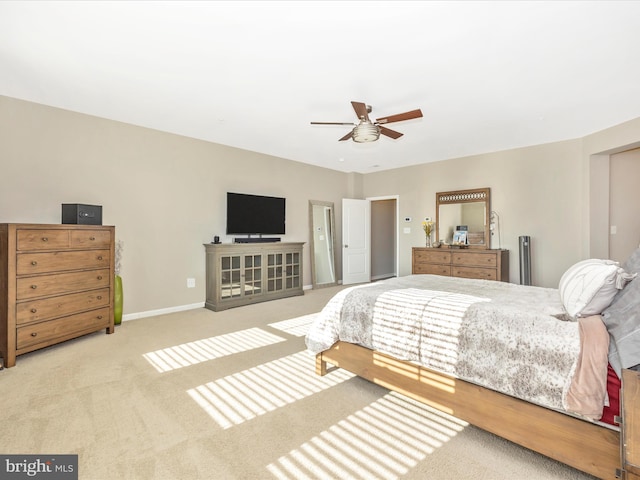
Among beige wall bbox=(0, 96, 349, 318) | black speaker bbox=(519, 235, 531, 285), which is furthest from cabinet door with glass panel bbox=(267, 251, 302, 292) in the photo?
black speaker bbox=(519, 235, 531, 285)

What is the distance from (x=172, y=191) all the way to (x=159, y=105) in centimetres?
137

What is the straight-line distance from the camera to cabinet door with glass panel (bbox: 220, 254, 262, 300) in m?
4.80

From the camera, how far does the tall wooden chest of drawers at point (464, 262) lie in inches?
200

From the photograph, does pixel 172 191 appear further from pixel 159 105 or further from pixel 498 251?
pixel 498 251

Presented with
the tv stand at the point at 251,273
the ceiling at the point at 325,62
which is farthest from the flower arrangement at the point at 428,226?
the tv stand at the point at 251,273

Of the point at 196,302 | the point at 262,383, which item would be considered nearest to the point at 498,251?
the point at 262,383

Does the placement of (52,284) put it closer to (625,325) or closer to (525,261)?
(625,325)

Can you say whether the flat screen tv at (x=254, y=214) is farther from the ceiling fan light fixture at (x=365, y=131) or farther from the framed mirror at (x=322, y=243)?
the ceiling fan light fixture at (x=365, y=131)

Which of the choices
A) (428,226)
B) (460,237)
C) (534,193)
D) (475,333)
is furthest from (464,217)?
(475,333)

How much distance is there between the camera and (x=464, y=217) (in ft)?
19.1

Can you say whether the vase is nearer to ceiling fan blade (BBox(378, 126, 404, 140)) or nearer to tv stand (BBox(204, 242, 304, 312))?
tv stand (BBox(204, 242, 304, 312))

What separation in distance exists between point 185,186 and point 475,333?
4355mm

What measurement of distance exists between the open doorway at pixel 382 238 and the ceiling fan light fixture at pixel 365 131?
453 cm

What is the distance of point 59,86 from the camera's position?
3.12 meters
